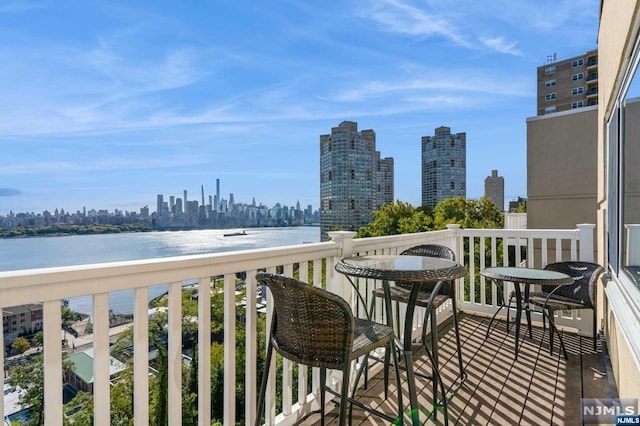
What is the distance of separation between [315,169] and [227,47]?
14.6 meters

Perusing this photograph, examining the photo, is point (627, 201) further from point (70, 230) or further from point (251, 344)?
point (70, 230)

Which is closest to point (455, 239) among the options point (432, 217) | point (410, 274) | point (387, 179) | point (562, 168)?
point (410, 274)

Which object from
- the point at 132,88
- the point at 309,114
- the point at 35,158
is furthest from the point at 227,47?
the point at 309,114

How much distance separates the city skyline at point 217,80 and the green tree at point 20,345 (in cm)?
327

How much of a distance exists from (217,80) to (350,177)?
1115cm

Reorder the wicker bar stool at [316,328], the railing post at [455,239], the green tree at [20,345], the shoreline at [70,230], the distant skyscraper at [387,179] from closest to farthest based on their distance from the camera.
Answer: the green tree at [20,345] < the wicker bar stool at [316,328] < the shoreline at [70,230] < the railing post at [455,239] < the distant skyscraper at [387,179]

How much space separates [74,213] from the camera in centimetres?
517

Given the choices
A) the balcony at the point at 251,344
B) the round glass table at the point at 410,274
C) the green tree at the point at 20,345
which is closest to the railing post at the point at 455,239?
the balcony at the point at 251,344

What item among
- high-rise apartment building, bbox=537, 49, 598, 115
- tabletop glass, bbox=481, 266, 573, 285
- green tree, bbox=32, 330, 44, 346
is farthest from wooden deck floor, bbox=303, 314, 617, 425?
high-rise apartment building, bbox=537, 49, 598, 115

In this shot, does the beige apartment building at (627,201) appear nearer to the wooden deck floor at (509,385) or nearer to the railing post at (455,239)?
the wooden deck floor at (509,385)

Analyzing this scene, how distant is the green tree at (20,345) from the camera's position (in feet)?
4.29

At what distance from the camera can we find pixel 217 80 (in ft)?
62.3

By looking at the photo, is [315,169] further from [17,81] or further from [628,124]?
[628,124]

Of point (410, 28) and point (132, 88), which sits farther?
point (132, 88)
